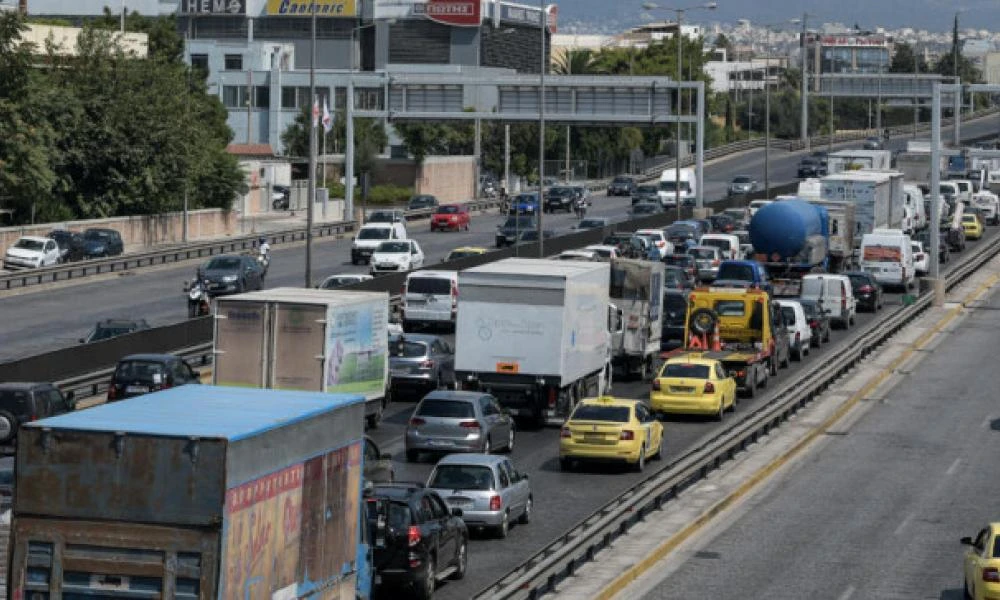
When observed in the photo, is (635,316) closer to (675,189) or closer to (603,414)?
(603,414)

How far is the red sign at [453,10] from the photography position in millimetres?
148125

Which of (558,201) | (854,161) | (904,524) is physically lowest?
(904,524)

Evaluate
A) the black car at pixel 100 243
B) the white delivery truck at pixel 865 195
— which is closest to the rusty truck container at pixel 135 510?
the black car at pixel 100 243

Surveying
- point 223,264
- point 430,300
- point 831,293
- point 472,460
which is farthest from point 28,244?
point 472,460

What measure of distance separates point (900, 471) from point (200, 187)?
2423 inches

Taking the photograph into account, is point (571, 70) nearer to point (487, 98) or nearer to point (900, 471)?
point (487, 98)

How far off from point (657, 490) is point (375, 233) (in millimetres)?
45075

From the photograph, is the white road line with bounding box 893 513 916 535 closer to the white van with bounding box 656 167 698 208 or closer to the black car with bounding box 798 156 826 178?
the white van with bounding box 656 167 698 208

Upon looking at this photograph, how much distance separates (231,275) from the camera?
203 ft

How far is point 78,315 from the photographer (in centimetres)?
6006

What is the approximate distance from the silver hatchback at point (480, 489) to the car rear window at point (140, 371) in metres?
11.6

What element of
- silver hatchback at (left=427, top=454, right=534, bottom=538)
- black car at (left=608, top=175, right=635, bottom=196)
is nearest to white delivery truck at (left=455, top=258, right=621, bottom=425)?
silver hatchback at (left=427, top=454, right=534, bottom=538)

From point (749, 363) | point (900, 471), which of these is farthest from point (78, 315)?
point (900, 471)

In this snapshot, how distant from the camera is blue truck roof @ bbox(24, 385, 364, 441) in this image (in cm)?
1795
